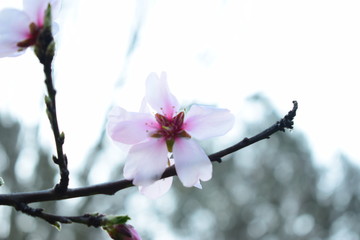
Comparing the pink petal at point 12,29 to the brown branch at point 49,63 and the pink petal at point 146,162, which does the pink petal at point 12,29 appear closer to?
the brown branch at point 49,63

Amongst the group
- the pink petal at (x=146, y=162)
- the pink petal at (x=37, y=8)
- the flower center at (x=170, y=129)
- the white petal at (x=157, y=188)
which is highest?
the pink petal at (x=37, y=8)

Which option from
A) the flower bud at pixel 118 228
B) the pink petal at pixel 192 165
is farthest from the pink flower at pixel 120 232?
the pink petal at pixel 192 165

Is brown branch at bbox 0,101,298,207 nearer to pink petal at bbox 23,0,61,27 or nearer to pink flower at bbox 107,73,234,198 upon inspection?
pink flower at bbox 107,73,234,198

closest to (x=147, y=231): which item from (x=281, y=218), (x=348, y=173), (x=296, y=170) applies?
(x=281, y=218)

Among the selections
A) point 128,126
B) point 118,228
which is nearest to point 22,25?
point 128,126

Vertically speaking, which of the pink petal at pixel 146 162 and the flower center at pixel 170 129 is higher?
the flower center at pixel 170 129

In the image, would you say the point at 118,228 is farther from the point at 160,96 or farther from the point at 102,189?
the point at 160,96

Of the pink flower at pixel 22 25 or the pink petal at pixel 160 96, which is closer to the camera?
the pink flower at pixel 22 25
